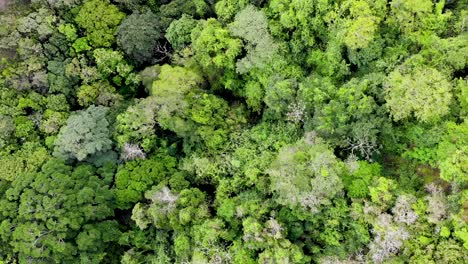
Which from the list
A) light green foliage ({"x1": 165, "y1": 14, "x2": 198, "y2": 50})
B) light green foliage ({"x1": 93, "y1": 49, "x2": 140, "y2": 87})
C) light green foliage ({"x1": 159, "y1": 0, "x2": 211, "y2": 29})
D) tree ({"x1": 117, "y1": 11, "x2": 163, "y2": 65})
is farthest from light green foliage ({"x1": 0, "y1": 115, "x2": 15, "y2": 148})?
light green foliage ({"x1": 159, "y1": 0, "x2": 211, "y2": 29})

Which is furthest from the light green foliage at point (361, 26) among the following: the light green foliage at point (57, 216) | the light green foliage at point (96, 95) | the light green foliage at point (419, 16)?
the light green foliage at point (57, 216)

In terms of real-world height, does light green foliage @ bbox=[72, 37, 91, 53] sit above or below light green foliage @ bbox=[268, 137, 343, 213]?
below

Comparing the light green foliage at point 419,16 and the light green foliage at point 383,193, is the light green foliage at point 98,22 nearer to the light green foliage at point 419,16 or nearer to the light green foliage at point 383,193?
the light green foliage at point 419,16

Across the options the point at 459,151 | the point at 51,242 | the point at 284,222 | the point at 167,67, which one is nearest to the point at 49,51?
the point at 167,67

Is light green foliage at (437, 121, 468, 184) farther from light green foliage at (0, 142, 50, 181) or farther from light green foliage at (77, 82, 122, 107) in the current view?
light green foliage at (0, 142, 50, 181)

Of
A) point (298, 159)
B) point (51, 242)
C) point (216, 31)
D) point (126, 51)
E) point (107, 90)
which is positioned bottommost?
point (51, 242)

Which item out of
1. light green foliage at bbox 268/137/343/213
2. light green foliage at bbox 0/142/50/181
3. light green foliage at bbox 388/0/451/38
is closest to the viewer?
light green foliage at bbox 268/137/343/213

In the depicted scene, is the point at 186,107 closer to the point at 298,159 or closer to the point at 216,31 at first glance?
the point at 216,31
